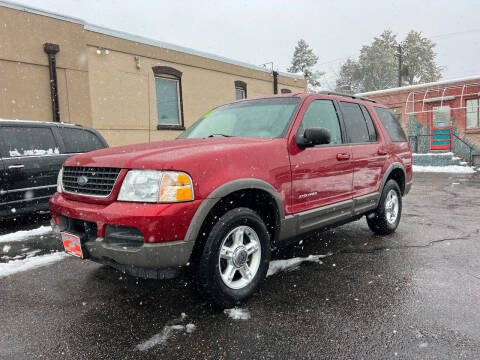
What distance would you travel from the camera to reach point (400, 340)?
2381mm

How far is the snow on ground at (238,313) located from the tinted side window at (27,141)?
14.3 feet

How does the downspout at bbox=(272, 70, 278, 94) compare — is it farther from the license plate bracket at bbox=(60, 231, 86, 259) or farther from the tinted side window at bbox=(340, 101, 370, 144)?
the license plate bracket at bbox=(60, 231, 86, 259)

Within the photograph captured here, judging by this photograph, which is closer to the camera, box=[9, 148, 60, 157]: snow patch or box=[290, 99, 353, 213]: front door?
box=[290, 99, 353, 213]: front door

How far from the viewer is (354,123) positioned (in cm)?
434

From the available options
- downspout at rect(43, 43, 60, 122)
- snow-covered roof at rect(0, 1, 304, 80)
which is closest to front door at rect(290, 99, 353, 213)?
downspout at rect(43, 43, 60, 122)

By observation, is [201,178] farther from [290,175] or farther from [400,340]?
[400,340]

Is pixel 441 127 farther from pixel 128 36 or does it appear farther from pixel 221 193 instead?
pixel 221 193

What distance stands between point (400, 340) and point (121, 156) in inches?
93.9

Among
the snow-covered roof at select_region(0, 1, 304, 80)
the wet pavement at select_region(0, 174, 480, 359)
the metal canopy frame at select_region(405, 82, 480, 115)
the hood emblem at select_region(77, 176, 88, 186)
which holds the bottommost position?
the wet pavement at select_region(0, 174, 480, 359)

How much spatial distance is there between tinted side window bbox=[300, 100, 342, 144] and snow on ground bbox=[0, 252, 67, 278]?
3.26 m

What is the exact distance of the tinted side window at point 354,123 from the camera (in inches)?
165

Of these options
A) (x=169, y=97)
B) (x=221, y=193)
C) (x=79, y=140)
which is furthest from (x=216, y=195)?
(x=169, y=97)

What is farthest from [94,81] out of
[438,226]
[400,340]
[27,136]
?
[400,340]

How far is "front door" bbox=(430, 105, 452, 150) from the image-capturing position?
18.9 m
